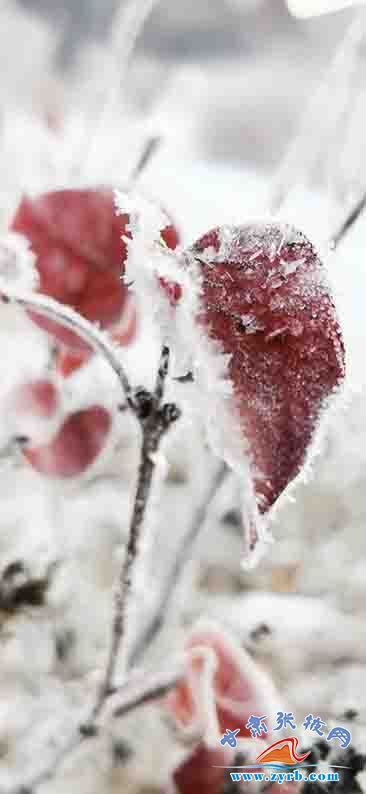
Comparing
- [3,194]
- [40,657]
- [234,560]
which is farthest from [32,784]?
[3,194]

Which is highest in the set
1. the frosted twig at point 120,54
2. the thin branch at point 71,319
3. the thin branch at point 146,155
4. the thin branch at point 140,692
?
the frosted twig at point 120,54

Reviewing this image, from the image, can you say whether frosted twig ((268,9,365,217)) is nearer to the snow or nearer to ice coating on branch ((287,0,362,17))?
the snow

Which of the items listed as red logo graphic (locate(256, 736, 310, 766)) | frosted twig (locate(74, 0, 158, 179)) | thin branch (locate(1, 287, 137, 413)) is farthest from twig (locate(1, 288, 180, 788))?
frosted twig (locate(74, 0, 158, 179))

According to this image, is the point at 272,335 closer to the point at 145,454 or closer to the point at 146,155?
the point at 145,454

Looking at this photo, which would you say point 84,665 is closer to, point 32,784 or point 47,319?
point 32,784

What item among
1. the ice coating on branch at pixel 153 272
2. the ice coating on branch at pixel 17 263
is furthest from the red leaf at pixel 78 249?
the ice coating on branch at pixel 153 272

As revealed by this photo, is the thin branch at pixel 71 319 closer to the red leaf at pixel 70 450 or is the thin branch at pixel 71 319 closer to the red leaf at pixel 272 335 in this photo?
the red leaf at pixel 272 335

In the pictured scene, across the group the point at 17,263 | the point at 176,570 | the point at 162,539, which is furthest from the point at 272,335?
the point at 162,539
